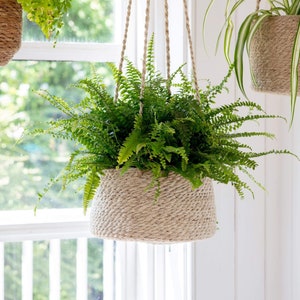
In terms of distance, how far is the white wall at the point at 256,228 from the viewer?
2.53 metres

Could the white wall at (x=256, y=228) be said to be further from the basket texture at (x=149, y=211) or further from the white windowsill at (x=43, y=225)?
the basket texture at (x=149, y=211)

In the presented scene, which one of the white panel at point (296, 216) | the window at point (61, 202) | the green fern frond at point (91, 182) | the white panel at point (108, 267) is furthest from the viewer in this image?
the white panel at point (108, 267)

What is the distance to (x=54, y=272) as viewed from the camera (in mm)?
2672

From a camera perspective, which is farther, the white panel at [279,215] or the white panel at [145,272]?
the white panel at [145,272]

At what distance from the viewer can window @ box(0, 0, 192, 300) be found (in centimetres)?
260

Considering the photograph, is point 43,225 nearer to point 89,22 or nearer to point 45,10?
point 89,22

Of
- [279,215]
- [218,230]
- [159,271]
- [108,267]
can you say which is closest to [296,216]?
[279,215]

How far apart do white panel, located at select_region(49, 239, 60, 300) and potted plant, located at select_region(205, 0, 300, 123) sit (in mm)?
1151

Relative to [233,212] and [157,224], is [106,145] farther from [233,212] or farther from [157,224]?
[233,212]

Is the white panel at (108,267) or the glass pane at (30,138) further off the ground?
the glass pane at (30,138)

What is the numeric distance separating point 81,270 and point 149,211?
3.52 feet

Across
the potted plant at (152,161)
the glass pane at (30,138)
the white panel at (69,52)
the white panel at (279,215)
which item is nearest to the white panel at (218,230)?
the white panel at (279,215)

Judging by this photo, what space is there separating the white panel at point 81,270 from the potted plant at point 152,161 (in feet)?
2.92

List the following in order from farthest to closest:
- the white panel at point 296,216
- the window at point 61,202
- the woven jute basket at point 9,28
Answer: the window at point 61,202
the white panel at point 296,216
the woven jute basket at point 9,28
